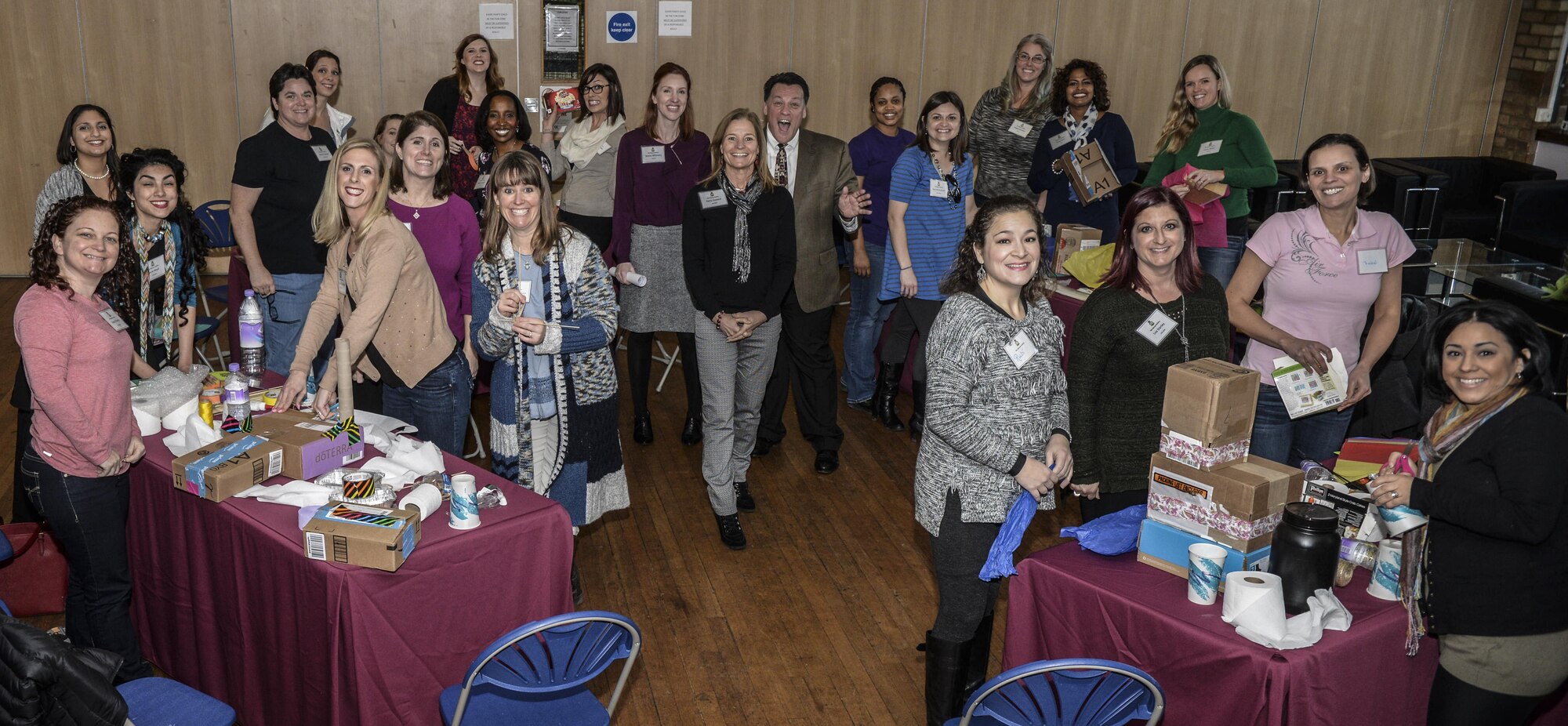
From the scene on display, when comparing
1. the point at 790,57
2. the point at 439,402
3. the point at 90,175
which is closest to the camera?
the point at 439,402

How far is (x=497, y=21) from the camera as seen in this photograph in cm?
821

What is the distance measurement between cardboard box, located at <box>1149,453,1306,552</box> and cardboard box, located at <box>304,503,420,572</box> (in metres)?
1.76

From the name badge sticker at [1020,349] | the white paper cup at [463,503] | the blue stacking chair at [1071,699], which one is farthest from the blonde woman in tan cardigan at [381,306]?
the blue stacking chair at [1071,699]

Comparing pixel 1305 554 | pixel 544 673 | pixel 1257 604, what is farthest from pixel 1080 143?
pixel 544 673

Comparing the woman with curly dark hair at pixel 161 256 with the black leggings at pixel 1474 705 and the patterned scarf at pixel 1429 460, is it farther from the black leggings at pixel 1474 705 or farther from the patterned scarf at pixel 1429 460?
the black leggings at pixel 1474 705

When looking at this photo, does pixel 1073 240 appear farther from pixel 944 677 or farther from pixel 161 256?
pixel 161 256

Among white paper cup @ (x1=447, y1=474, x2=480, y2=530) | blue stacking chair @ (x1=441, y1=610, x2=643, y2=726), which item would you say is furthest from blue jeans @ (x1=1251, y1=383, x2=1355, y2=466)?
white paper cup @ (x1=447, y1=474, x2=480, y2=530)

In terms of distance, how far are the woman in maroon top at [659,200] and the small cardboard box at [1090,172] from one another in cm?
184

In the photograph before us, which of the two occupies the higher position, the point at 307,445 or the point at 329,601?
the point at 307,445

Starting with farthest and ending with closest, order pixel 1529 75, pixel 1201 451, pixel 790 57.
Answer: pixel 1529 75, pixel 790 57, pixel 1201 451

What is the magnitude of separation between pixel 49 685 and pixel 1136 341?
2.49 metres

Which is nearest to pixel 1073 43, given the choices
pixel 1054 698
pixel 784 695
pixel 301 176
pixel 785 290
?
pixel 785 290

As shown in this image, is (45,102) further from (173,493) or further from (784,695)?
(784,695)

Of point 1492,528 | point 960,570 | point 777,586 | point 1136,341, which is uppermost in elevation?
point 1136,341
